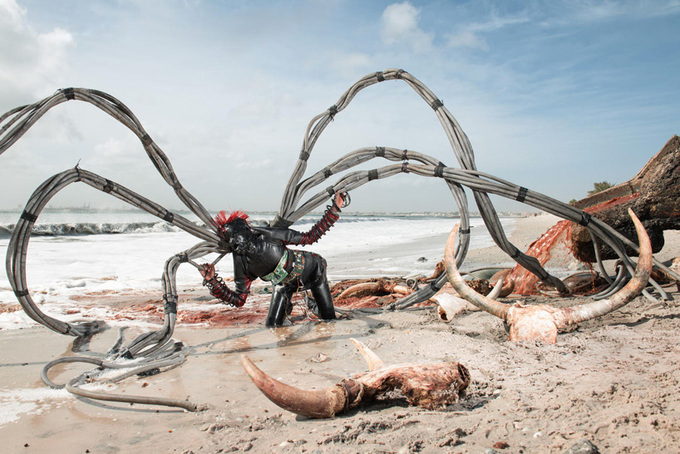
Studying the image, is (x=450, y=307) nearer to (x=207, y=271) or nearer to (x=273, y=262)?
(x=273, y=262)

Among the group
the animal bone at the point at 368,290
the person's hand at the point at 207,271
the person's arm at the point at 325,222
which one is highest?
the person's arm at the point at 325,222

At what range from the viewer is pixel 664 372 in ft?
7.31

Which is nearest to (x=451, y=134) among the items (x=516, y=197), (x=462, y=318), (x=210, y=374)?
(x=516, y=197)

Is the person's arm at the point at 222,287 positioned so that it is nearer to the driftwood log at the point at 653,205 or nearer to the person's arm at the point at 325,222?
the person's arm at the point at 325,222

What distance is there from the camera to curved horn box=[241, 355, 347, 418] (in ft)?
6.55

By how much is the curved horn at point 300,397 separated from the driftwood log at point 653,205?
12.6 feet

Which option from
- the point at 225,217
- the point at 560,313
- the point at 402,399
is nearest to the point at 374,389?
the point at 402,399

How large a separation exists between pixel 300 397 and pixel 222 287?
2225mm

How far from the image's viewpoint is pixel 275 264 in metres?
4.32

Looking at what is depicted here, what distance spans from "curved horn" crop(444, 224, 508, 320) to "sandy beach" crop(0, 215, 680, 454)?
0.22 m

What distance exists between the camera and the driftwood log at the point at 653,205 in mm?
4461

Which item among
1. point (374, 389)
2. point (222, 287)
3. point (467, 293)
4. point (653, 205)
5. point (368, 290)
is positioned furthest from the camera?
point (368, 290)

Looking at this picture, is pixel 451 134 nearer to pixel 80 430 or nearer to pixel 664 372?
pixel 664 372

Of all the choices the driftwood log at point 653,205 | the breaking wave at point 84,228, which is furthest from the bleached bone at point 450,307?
the breaking wave at point 84,228
